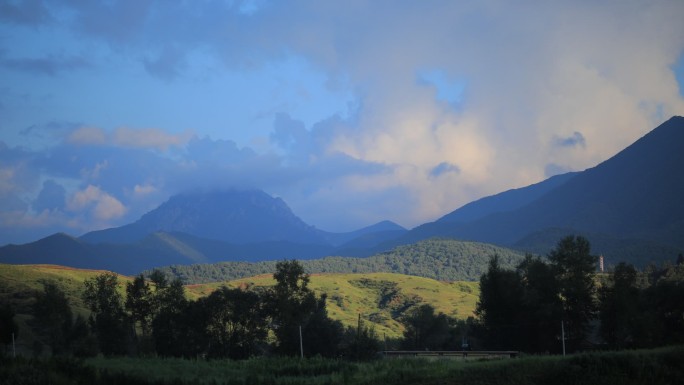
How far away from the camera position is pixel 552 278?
7994cm

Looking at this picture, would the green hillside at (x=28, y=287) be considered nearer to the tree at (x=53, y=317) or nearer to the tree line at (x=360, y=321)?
the tree line at (x=360, y=321)

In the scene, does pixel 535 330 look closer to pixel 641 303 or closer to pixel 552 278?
pixel 552 278

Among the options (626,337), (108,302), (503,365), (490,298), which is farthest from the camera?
(108,302)

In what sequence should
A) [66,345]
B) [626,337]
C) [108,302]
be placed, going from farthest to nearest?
[108,302] < [66,345] < [626,337]

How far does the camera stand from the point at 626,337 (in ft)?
248

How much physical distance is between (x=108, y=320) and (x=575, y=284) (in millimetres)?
66672

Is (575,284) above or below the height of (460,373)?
above

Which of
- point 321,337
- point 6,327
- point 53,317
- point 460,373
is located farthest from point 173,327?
point 460,373

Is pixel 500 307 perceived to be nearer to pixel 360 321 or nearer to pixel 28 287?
pixel 360 321

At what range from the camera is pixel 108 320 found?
9450 centimetres

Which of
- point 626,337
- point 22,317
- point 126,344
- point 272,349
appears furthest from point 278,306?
point 22,317

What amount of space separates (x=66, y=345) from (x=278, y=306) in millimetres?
32088

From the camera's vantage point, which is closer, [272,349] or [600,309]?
[600,309]

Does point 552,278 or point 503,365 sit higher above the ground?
point 552,278
